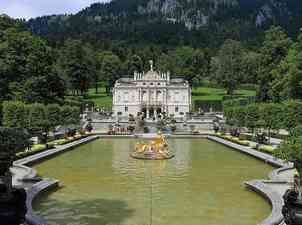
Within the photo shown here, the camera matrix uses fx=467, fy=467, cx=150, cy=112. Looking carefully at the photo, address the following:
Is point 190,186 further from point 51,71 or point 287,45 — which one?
point 287,45

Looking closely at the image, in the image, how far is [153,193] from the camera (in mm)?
17203

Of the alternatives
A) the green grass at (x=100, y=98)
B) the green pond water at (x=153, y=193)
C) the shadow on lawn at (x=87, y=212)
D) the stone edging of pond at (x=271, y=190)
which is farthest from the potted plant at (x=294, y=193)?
the green grass at (x=100, y=98)

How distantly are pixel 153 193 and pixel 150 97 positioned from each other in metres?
64.6

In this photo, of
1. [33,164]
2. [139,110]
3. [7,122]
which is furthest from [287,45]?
[33,164]

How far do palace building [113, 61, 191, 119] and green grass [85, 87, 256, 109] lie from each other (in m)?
7.53

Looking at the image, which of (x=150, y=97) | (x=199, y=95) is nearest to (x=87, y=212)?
(x=150, y=97)

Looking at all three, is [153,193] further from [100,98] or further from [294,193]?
[100,98]

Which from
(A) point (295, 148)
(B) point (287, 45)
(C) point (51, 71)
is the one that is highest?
(B) point (287, 45)

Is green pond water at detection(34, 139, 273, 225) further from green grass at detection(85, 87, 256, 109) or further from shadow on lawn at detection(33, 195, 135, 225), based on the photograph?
green grass at detection(85, 87, 256, 109)

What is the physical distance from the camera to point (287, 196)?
424 inches

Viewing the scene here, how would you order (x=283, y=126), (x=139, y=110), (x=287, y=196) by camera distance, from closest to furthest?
(x=287, y=196)
(x=283, y=126)
(x=139, y=110)

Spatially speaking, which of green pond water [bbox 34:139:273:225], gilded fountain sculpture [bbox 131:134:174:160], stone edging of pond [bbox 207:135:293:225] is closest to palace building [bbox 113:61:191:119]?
gilded fountain sculpture [bbox 131:134:174:160]

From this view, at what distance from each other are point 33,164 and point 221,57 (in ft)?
273

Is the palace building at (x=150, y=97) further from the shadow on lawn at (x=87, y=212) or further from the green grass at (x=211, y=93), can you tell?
the shadow on lawn at (x=87, y=212)
